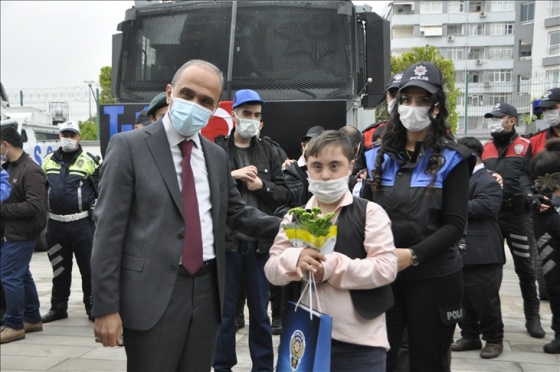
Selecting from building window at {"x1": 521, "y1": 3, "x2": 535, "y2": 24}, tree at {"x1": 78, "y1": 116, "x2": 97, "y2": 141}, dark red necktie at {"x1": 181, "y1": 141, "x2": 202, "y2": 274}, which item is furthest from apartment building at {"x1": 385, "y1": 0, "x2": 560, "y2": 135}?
dark red necktie at {"x1": 181, "y1": 141, "x2": 202, "y2": 274}

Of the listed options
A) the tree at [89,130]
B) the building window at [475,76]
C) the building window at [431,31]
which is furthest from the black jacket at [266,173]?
the building window at [431,31]

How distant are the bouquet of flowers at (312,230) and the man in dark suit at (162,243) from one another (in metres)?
0.38

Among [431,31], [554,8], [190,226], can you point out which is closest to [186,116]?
[190,226]

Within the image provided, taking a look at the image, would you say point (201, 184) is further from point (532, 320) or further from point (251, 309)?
point (532, 320)

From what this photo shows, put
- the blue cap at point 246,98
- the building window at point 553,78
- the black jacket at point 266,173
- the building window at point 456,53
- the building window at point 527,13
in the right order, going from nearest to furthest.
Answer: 1. the black jacket at point 266,173
2. the blue cap at point 246,98
3. the building window at point 553,78
4. the building window at point 527,13
5. the building window at point 456,53

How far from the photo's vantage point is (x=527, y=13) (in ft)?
154

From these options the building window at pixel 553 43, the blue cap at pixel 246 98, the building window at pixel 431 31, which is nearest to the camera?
the blue cap at pixel 246 98

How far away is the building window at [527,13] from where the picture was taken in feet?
152

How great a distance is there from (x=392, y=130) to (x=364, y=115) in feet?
15.8

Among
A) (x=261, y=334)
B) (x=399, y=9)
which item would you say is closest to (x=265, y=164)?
(x=261, y=334)

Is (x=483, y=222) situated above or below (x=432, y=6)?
below

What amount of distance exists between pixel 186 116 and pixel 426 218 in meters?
1.24

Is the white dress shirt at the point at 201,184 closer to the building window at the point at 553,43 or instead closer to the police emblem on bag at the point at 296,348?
the police emblem on bag at the point at 296,348

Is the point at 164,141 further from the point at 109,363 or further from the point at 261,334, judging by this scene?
the point at 109,363
